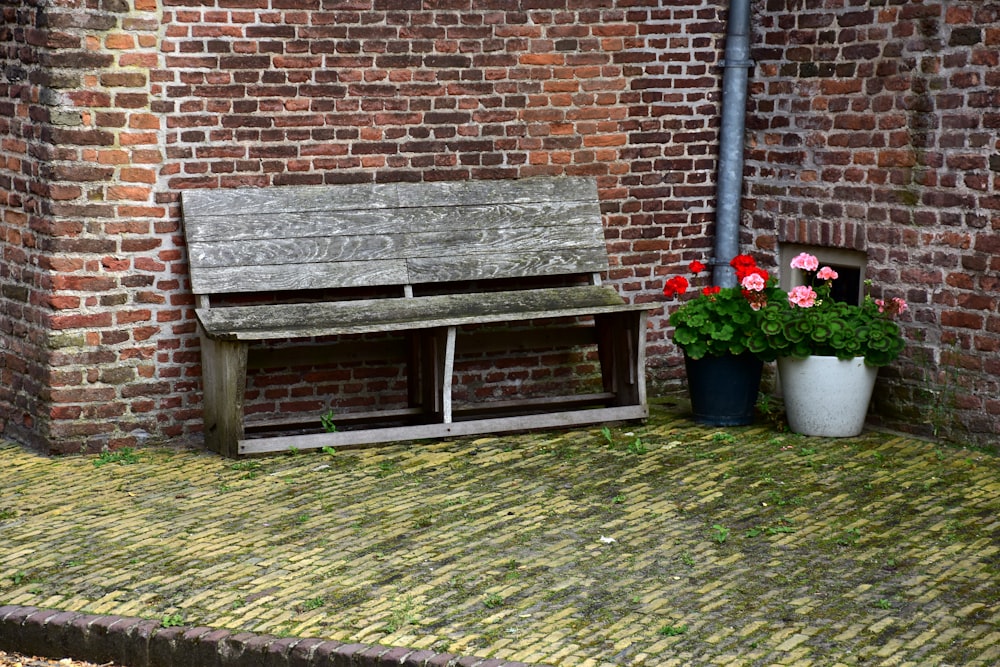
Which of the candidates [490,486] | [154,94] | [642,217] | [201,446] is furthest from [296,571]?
[642,217]

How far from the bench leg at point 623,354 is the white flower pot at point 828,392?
77 cm

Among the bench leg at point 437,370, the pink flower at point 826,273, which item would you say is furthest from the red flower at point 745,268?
the bench leg at point 437,370

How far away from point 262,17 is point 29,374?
224cm

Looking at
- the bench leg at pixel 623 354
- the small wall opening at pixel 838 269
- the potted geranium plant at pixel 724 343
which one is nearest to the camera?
the potted geranium plant at pixel 724 343

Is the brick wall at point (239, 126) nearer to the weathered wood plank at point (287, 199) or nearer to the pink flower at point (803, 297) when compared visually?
the weathered wood plank at point (287, 199)

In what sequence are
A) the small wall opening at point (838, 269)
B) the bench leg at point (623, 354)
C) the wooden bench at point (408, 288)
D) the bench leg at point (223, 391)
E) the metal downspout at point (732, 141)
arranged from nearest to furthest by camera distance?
the bench leg at point (223, 391) → the wooden bench at point (408, 288) → the bench leg at point (623, 354) → the small wall opening at point (838, 269) → the metal downspout at point (732, 141)

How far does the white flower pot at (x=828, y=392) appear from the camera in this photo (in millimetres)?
7746

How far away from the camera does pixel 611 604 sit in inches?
205

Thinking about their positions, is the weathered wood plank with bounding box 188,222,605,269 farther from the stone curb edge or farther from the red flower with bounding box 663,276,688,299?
the stone curb edge

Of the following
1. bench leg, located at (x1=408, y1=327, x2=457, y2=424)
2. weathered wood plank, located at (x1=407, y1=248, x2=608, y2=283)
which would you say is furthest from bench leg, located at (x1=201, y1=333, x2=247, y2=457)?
weathered wood plank, located at (x1=407, y1=248, x2=608, y2=283)

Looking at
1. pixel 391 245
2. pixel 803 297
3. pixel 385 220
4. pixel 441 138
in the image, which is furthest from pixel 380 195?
pixel 803 297

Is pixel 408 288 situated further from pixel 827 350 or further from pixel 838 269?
pixel 838 269

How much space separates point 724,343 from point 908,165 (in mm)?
1381

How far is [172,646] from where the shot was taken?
16.0 feet
